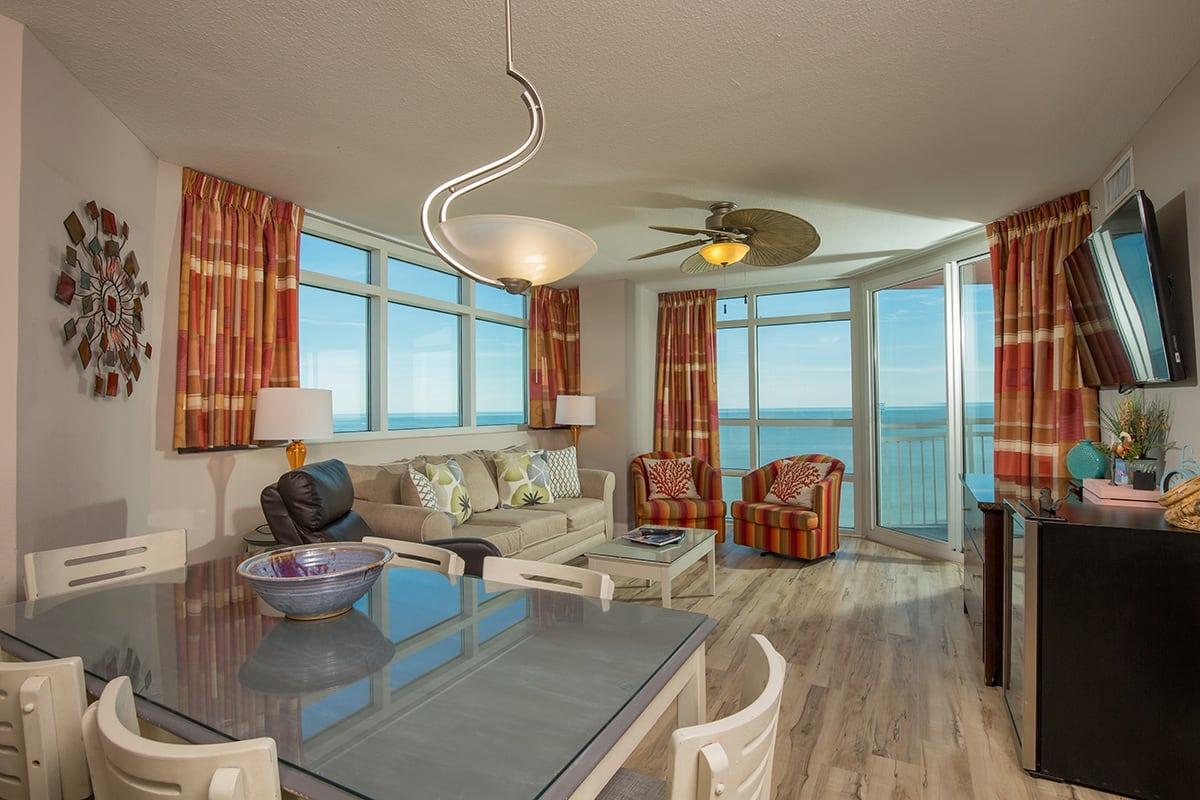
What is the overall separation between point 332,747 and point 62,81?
2.62m

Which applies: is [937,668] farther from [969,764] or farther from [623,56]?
[623,56]

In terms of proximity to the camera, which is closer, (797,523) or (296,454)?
(296,454)

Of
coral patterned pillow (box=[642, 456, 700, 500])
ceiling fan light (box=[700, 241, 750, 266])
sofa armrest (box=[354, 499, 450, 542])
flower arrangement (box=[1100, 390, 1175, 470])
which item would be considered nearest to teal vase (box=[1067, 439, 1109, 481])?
flower arrangement (box=[1100, 390, 1175, 470])

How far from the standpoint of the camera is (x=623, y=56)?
7.00 feet

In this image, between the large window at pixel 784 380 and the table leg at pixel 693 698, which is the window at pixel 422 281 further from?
the table leg at pixel 693 698

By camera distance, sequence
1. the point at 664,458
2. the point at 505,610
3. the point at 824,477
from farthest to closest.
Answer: the point at 664,458 < the point at 824,477 < the point at 505,610

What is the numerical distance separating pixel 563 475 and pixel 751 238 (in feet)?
8.75

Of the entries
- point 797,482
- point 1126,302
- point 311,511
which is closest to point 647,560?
point 311,511

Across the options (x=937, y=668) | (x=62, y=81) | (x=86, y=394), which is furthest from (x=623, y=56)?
(x=937, y=668)

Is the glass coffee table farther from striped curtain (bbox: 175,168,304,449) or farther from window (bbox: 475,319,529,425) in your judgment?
window (bbox: 475,319,529,425)

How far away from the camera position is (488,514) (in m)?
4.33

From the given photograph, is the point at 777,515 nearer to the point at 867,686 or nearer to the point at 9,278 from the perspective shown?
the point at 867,686

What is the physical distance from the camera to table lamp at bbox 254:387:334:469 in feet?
10.5

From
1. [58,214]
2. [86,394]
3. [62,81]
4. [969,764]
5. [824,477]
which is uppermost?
[62,81]
